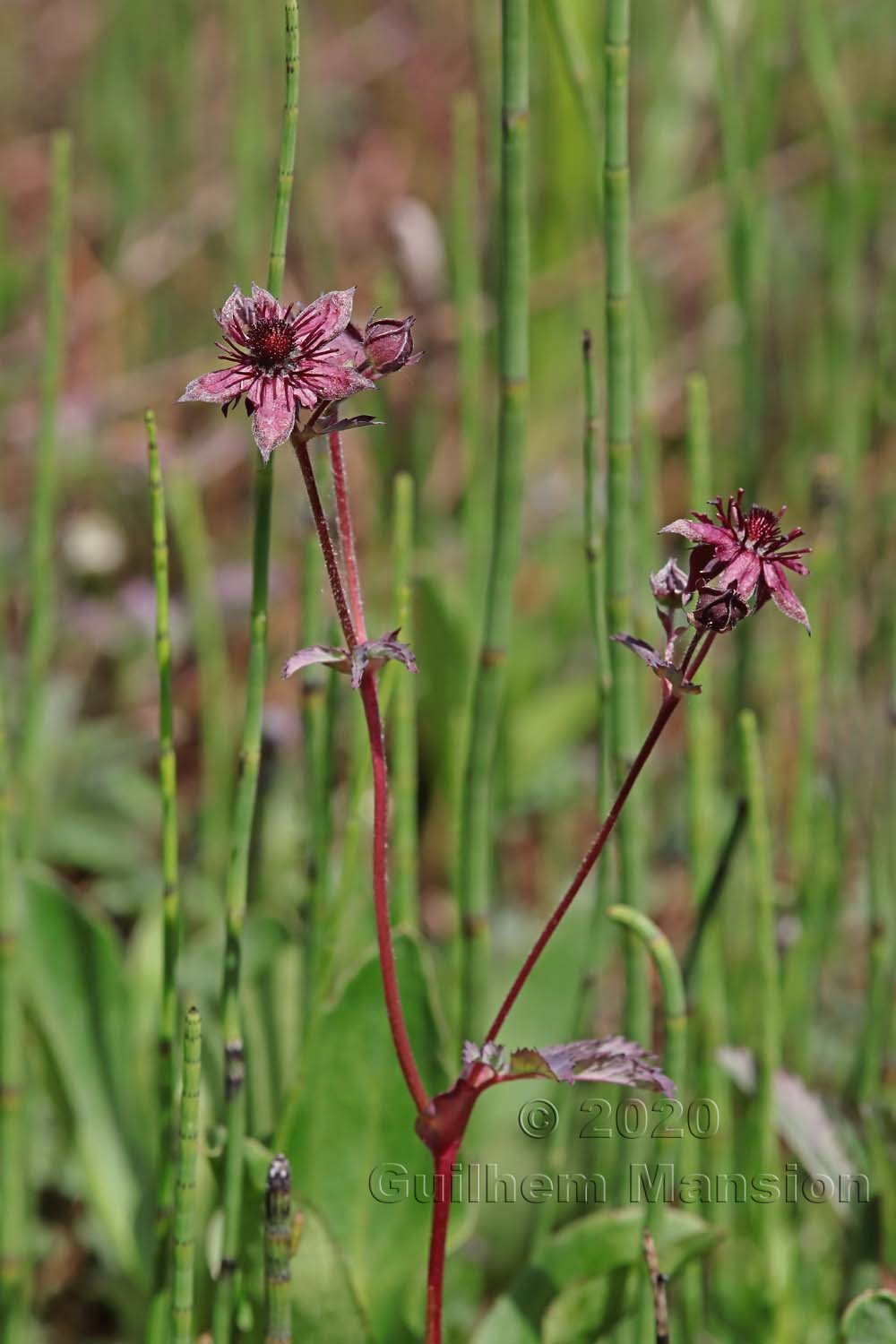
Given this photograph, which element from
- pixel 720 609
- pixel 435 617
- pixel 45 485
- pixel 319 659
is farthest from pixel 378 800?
pixel 435 617

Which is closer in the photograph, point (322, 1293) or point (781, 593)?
point (781, 593)

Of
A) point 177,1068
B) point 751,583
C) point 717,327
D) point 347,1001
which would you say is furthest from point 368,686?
point 717,327

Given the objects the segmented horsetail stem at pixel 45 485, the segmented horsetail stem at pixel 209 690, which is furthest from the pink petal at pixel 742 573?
the segmented horsetail stem at pixel 209 690

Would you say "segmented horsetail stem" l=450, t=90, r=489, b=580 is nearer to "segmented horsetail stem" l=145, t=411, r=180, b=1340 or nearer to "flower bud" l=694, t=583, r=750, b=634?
"segmented horsetail stem" l=145, t=411, r=180, b=1340

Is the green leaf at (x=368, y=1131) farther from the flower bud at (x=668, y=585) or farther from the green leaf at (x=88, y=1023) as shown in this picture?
the flower bud at (x=668, y=585)

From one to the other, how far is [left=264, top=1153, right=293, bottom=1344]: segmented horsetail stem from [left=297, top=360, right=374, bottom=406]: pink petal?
0.35 m

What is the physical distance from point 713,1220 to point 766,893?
256 millimetres

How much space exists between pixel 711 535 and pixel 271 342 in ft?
0.67

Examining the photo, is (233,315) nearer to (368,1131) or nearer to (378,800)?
(378,800)

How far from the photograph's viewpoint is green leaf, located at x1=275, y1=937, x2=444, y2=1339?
87 centimetres

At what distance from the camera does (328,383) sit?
0.59 meters

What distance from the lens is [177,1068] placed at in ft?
3.05

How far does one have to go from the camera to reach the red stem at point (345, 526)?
0.63 m

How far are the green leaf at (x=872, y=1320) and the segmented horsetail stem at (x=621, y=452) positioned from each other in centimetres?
20
